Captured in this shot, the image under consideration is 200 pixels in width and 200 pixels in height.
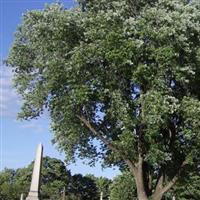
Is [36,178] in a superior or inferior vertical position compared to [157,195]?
inferior

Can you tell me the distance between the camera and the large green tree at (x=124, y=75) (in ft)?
77.8

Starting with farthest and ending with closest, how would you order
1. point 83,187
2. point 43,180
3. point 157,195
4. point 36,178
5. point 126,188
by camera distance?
point 83,187, point 43,180, point 126,188, point 157,195, point 36,178

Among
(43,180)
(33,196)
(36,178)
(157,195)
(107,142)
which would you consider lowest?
(33,196)

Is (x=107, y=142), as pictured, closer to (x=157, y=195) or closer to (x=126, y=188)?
(x=157, y=195)

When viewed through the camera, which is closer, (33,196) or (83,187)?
(33,196)

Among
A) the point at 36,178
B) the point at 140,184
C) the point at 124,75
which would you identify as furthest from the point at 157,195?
the point at 36,178

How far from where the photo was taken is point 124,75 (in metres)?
24.8

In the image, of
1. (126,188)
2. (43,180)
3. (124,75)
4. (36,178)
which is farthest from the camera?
(43,180)

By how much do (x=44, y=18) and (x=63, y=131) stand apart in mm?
6486

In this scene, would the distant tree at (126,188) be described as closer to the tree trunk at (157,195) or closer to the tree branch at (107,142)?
the tree trunk at (157,195)

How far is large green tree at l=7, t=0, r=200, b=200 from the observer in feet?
77.8

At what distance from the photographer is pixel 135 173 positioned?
27125 millimetres

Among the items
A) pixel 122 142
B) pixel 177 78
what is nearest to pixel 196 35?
pixel 177 78

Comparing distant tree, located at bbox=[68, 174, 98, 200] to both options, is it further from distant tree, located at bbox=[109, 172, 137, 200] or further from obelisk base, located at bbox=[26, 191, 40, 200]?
obelisk base, located at bbox=[26, 191, 40, 200]
